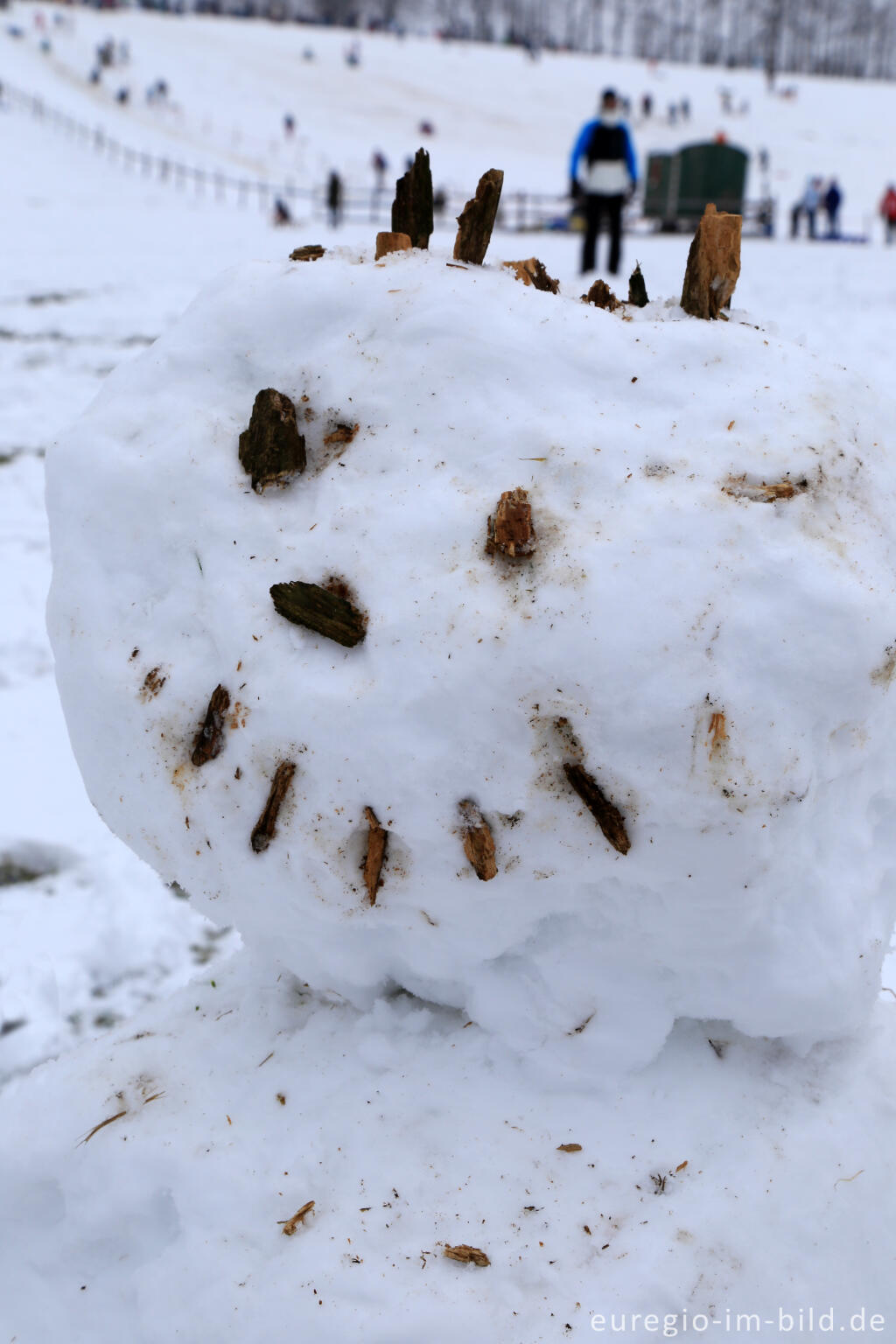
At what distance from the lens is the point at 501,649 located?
56.5 inches

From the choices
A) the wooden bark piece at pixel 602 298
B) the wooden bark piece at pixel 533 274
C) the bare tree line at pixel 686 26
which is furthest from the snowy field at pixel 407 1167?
the bare tree line at pixel 686 26

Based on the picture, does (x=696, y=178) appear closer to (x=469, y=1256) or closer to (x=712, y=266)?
(x=712, y=266)

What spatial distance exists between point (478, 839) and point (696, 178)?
20533mm

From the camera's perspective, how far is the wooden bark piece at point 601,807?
1.44 metres

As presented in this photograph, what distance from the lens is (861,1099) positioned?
1654 mm

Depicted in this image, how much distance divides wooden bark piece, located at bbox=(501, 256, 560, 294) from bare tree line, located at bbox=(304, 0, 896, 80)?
70.3m

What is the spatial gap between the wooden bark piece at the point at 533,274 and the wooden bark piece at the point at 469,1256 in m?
1.60

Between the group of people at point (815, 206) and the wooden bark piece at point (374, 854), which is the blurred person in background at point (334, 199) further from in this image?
the wooden bark piece at point (374, 854)

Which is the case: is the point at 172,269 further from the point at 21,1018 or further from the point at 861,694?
the point at 861,694

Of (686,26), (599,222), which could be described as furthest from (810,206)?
(686,26)

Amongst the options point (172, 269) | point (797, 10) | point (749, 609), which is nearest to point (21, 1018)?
point (749, 609)

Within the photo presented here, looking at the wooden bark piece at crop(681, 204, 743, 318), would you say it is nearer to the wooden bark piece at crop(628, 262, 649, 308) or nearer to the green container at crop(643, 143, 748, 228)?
the wooden bark piece at crop(628, 262, 649, 308)

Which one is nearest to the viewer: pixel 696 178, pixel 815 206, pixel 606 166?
pixel 606 166

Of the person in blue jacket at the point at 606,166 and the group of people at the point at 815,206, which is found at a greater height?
the group of people at the point at 815,206
